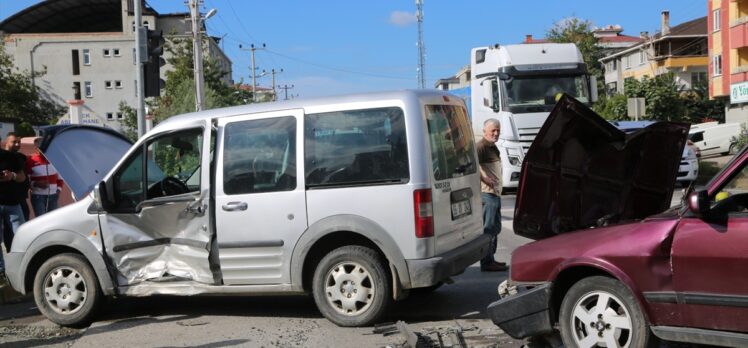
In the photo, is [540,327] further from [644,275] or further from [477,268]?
[477,268]

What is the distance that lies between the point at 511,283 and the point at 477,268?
3.62 m

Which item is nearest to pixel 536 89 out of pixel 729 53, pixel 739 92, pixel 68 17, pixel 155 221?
pixel 155 221

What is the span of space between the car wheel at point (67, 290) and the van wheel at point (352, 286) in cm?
230

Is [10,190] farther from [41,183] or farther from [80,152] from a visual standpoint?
[80,152]

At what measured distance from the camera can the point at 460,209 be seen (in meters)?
6.57

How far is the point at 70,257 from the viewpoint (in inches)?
275

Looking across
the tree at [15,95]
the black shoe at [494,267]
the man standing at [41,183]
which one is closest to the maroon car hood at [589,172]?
the black shoe at [494,267]

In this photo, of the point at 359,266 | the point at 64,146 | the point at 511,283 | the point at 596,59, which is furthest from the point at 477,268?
the point at 596,59

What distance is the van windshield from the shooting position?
624 centimetres

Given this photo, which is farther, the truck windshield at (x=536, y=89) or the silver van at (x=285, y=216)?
the truck windshield at (x=536, y=89)

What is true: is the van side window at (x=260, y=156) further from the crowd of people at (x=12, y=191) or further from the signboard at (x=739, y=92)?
the signboard at (x=739, y=92)

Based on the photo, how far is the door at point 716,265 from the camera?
13.8 feet

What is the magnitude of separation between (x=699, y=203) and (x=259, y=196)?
3638 mm

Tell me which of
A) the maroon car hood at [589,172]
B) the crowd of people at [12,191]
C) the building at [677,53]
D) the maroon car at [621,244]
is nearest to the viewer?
the maroon car at [621,244]
